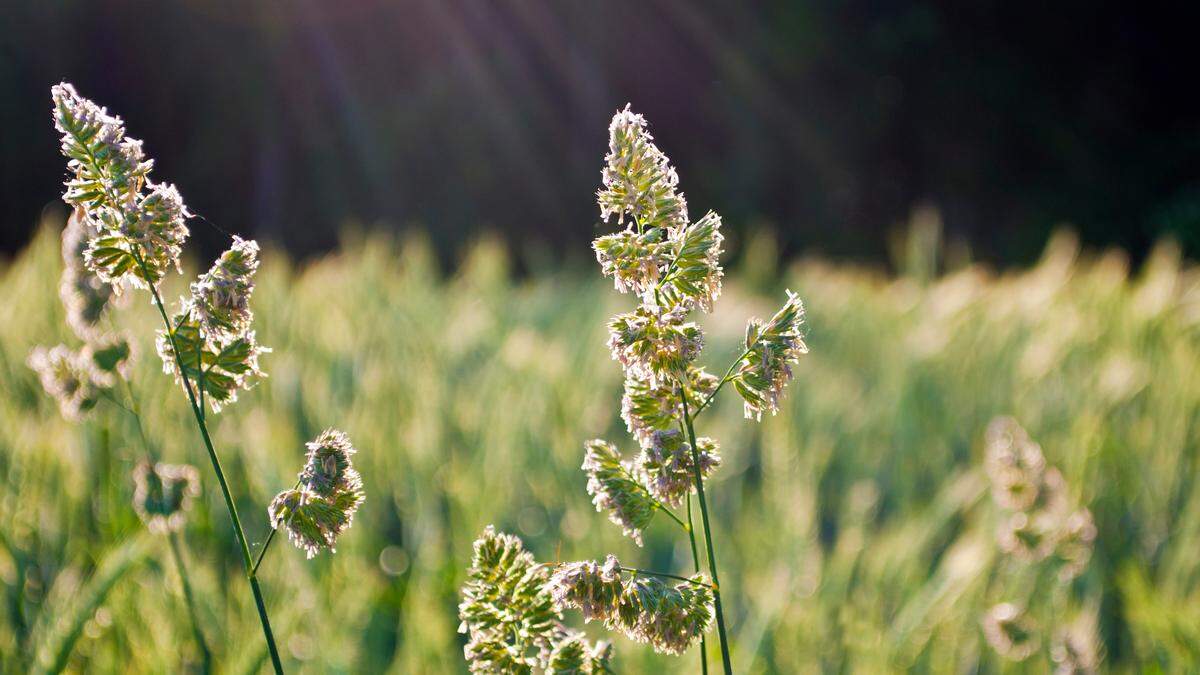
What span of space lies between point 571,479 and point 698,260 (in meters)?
1.13

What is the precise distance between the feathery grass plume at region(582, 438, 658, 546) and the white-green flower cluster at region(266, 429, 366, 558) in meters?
0.11

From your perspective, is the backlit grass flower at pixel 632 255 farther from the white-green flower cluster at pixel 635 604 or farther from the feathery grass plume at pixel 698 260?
the white-green flower cluster at pixel 635 604

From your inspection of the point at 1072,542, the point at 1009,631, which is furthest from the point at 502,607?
the point at 1072,542

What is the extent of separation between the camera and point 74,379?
32.4 inches

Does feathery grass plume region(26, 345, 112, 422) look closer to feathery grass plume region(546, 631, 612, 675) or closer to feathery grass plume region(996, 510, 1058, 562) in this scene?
feathery grass plume region(546, 631, 612, 675)

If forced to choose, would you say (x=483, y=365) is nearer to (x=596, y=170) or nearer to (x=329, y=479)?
(x=329, y=479)

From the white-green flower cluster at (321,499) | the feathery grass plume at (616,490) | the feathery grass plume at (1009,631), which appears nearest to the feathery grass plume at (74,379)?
the white-green flower cluster at (321,499)

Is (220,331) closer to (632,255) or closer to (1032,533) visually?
(632,255)

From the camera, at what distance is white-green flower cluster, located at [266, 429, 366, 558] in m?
0.50

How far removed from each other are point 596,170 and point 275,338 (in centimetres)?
939

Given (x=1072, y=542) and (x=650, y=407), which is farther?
(x=1072, y=542)

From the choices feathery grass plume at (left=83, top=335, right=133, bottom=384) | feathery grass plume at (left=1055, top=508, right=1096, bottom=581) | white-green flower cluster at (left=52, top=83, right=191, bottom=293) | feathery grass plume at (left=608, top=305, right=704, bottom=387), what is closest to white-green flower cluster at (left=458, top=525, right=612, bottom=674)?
feathery grass plume at (left=608, top=305, right=704, bottom=387)

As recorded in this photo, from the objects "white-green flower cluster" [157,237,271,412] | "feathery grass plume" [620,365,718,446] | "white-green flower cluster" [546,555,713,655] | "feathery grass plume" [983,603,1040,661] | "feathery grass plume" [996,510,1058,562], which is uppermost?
"feathery grass plume" [996,510,1058,562]

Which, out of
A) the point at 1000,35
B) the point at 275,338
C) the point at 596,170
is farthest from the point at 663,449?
the point at 1000,35
